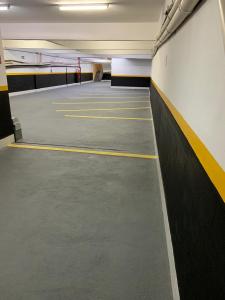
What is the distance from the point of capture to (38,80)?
18.8 metres

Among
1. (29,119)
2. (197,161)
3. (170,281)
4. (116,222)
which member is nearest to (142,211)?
(116,222)

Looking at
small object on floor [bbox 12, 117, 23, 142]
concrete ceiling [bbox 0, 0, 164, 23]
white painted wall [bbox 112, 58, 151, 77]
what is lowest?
small object on floor [bbox 12, 117, 23, 142]

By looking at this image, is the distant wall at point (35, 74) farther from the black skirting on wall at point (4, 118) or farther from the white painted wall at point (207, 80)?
the white painted wall at point (207, 80)

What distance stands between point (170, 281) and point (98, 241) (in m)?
0.79

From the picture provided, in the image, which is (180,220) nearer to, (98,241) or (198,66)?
(98,241)

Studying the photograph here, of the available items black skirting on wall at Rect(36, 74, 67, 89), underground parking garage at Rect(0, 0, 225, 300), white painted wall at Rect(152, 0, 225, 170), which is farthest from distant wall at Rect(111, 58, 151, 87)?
white painted wall at Rect(152, 0, 225, 170)

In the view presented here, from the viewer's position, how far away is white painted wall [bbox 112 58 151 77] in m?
21.8

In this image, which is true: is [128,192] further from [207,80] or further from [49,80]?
[49,80]

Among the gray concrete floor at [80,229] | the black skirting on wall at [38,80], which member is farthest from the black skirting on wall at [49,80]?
the gray concrete floor at [80,229]

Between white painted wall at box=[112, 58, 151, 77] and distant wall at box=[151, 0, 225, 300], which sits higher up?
white painted wall at box=[112, 58, 151, 77]

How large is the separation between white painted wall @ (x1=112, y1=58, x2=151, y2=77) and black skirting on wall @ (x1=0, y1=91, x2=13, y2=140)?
58.0 ft

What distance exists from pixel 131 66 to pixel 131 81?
4.15 ft

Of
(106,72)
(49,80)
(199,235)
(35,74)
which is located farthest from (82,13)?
(106,72)

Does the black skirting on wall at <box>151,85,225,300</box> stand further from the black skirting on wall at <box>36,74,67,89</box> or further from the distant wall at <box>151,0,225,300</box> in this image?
the black skirting on wall at <box>36,74,67,89</box>
